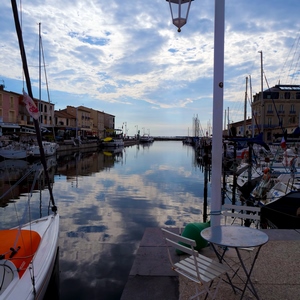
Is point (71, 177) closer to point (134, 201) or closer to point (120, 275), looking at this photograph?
point (134, 201)

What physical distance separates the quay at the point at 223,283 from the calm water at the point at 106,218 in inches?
58.8

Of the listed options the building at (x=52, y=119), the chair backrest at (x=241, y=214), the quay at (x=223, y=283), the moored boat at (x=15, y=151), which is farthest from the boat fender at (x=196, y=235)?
the moored boat at (x=15, y=151)

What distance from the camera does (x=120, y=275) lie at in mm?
6840

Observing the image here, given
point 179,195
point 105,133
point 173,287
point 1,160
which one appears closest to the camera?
point 173,287

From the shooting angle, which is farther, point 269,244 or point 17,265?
point 269,244

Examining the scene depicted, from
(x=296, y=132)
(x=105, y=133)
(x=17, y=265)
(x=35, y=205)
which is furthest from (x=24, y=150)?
(x=105, y=133)

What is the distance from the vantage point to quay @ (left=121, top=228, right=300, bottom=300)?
157 inches

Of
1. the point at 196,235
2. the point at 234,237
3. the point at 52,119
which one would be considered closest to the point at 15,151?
the point at 52,119

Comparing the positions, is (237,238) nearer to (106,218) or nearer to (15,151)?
(106,218)

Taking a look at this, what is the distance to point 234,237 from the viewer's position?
3.67 metres

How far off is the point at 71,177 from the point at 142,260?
65.3 ft

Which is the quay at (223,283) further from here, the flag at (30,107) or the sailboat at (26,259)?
the flag at (30,107)

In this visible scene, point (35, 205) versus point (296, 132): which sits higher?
point (296, 132)

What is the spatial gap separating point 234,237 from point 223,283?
39.0 inches
